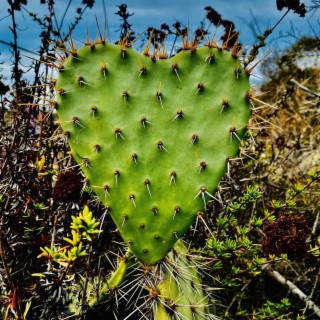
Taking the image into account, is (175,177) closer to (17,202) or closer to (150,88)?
(150,88)

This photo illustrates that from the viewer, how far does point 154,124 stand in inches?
78.2

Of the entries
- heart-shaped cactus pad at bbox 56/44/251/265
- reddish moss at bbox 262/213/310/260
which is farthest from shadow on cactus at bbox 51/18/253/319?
reddish moss at bbox 262/213/310/260

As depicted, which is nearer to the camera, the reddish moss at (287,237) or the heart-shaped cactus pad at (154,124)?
the reddish moss at (287,237)

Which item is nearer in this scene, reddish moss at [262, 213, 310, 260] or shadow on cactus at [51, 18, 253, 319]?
reddish moss at [262, 213, 310, 260]

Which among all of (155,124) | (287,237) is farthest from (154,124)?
(287,237)

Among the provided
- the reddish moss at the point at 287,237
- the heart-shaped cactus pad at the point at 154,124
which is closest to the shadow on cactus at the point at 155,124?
the heart-shaped cactus pad at the point at 154,124

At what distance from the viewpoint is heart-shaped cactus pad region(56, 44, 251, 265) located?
198cm

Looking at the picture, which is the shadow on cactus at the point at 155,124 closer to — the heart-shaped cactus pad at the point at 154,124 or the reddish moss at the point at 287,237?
the heart-shaped cactus pad at the point at 154,124

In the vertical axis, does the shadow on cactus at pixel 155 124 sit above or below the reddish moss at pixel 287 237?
above

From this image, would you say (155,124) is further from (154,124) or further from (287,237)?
(287,237)

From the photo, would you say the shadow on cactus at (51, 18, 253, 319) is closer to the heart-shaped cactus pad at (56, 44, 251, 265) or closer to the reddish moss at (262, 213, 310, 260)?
the heart-shaped cactus pad at (56, 44, 251, 265)

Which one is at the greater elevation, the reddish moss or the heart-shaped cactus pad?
the heart-shaped cactus pad

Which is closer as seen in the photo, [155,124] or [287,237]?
[287,237]

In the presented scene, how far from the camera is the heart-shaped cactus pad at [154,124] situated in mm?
1979
